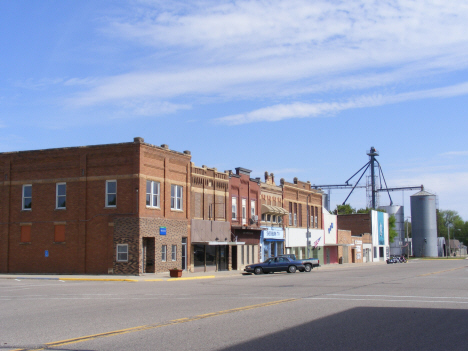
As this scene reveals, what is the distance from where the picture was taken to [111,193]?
39688mm

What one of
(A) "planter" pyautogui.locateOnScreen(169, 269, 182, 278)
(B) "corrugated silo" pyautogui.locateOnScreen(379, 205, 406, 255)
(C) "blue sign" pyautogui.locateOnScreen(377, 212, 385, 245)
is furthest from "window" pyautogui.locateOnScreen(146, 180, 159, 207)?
(B) "corrugated silo" pyautogui.locateOnScreen(379, 205, 406, 255)

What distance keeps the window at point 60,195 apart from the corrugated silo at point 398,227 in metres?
107

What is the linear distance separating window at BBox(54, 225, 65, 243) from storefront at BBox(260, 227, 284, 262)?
20.9 metres

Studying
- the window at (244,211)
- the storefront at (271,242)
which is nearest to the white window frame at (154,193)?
the window at (244,211)

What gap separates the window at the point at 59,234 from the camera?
4072 centimetres

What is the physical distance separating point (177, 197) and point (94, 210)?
6639mm

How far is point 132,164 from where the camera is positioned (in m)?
39.1

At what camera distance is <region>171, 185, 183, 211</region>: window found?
1693 inches

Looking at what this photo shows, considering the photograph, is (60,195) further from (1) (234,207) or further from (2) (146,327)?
(2) (146,327)

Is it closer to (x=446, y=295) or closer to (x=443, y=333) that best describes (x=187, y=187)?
(x=446, y=295)

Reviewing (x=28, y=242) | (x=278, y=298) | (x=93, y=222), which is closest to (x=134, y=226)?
(x=93, y=222)

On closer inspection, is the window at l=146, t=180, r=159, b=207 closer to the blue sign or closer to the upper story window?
the upper story window

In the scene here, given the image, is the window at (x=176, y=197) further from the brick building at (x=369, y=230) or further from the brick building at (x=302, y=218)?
the brick building at (x=369, y=230)

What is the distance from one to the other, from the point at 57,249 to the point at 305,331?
32263 mm
